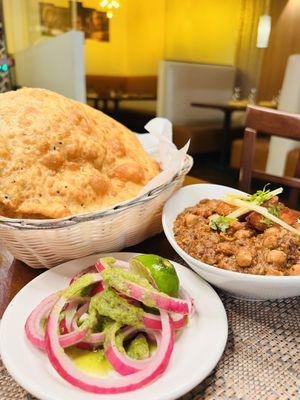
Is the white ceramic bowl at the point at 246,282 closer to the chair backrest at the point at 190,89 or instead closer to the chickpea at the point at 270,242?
the chickpea at the point at 270,242

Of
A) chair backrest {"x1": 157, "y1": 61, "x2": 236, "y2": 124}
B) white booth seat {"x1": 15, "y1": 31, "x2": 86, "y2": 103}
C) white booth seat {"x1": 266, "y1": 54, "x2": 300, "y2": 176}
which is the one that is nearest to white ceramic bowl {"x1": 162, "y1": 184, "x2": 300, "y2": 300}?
white booth seat {"x1": 15, "y1": 31, "x2": 86, "y2": 103}

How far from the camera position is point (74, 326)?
65 cm

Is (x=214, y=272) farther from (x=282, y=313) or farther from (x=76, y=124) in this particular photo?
(x=76, y=124)

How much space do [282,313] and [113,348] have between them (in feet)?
1.43

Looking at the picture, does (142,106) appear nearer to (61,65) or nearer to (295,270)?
(61,65)

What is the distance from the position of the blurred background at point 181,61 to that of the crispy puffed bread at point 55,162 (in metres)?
2.76

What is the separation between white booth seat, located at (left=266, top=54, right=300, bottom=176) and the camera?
366 cm

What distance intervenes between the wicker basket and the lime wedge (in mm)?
146

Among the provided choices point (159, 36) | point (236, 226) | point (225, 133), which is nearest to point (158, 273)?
point (236, 226)

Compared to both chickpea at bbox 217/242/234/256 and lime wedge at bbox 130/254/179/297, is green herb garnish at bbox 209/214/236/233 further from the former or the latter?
lime wedge at bbox 130/254/179/297

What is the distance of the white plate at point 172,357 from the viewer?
0.54m

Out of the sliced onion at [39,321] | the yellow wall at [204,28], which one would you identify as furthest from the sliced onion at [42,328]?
the yellow wall at [204,28]

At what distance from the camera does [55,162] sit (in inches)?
37.4

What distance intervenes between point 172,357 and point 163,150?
0.85 m
